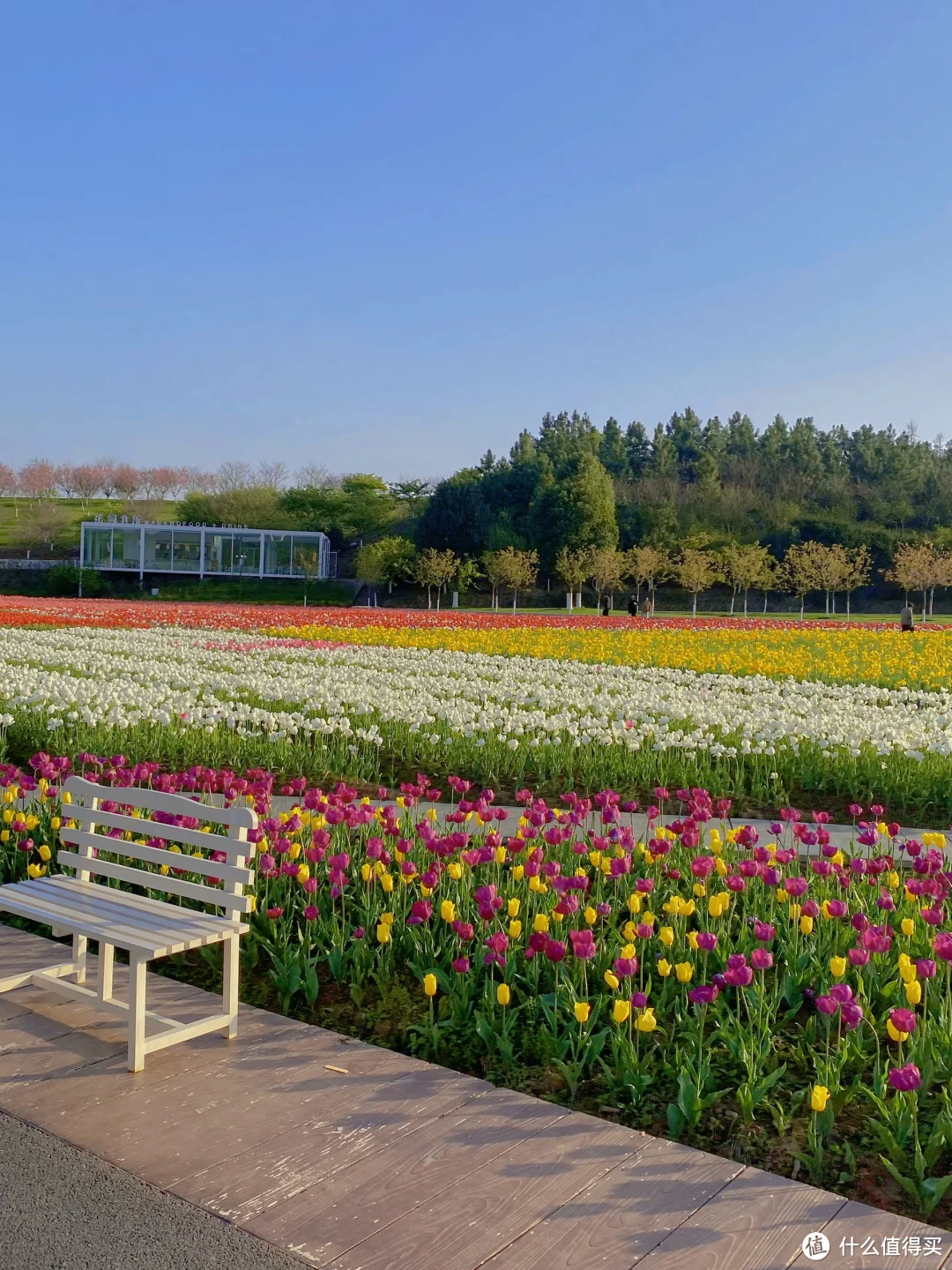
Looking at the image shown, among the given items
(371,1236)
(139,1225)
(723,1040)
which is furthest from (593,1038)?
(139,1225)

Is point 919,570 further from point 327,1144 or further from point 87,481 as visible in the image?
point 87,481

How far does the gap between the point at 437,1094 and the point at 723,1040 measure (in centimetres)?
103

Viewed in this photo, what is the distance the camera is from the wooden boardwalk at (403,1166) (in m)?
2.61

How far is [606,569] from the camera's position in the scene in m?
57.7

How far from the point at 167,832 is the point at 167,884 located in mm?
227

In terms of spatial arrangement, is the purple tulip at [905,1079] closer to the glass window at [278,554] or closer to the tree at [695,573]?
the tree at [695,573]

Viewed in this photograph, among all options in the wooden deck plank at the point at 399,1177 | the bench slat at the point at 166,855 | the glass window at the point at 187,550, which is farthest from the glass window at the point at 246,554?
the wooden deck plank at the point at 399,1177

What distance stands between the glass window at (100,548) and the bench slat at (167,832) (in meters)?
69.2

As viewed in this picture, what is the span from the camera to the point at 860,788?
842cm

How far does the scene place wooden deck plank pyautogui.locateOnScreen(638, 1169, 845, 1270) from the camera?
101 inches

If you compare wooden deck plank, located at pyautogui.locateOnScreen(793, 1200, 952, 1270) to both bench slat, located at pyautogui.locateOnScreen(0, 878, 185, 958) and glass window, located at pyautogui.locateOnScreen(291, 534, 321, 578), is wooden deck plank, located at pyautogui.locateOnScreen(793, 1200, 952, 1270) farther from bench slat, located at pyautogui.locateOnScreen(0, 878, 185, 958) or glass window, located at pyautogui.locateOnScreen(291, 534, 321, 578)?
glass window, located at pyautogui.locateOnScreen(291, 534, 321, 578)

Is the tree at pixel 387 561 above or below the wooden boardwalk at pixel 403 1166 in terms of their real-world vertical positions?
above

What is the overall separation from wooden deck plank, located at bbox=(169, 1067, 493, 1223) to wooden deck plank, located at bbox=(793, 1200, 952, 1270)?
3.74 feet

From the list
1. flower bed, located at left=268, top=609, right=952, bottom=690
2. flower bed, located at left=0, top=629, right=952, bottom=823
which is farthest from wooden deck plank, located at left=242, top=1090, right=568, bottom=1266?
flower bed, located at left=268, top=609, right=952, bottom=690
